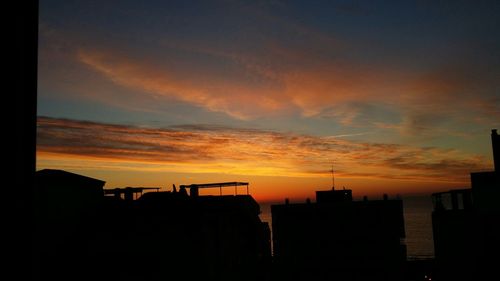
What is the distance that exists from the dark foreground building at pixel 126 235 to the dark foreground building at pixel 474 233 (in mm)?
23415

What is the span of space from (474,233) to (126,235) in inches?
1209

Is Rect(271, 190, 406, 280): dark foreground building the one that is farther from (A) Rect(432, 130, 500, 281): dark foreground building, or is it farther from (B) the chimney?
(B) the chimney

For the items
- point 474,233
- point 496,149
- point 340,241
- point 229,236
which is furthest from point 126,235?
point 496,149

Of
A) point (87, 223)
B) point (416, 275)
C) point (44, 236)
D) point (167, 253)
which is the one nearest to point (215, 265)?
point (167, 253)

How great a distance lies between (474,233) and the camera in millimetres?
36281

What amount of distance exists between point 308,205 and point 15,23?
4527 centimetres

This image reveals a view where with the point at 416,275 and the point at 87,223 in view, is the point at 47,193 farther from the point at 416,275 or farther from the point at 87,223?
the point at 416,275

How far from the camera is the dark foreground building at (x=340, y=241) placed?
43125 millimetres

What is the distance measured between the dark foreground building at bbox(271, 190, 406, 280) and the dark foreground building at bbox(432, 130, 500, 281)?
475 centimetres

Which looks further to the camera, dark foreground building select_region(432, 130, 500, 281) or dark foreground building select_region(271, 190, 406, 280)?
dark foreground building select_region(271, 190, 406, 280)

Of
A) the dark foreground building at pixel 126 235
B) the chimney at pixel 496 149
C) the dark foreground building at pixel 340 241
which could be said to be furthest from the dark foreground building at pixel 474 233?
the dark foreground building at pixel 126 235

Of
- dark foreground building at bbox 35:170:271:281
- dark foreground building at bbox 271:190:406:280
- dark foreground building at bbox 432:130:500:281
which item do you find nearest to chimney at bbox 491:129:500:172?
dark foreground building at bbox 432:130:500:281

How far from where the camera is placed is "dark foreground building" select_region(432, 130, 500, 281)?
34.3 meters

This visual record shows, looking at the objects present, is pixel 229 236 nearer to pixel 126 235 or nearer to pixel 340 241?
pixel 126 235
